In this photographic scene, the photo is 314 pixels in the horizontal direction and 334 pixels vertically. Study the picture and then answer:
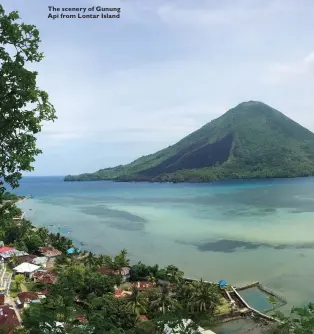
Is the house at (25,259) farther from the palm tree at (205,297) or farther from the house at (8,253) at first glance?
the palm tree at (205,297)

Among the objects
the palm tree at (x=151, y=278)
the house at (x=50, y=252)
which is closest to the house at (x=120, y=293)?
the palm tree at (x=151, y=278)

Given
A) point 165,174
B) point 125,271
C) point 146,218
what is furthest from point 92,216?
point 165,174

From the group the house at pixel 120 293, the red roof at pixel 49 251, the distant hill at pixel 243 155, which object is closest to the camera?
the house at pixel 120 293

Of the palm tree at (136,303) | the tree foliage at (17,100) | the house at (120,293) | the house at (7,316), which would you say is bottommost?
the house at (120,293)

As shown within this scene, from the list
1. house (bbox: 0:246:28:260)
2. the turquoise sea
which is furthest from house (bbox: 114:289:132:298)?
house (bbox: 0:246:28:260)

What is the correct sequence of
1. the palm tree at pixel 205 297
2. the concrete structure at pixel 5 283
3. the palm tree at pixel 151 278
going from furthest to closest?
the palm tree at pixel 151 278 < the concrete structure at pixel 5 283 < the palm tree at pixel 205 297

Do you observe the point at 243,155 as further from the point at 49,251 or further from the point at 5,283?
the point at 5,283

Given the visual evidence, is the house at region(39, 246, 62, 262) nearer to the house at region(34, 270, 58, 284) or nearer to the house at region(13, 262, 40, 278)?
the house at region(34, 270, 58, 284)
